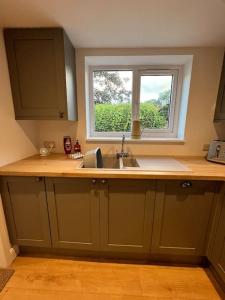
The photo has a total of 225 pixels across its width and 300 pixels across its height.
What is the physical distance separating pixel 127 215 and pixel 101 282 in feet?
1.90

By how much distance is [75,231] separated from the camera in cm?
134

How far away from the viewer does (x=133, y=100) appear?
1808 millimetres

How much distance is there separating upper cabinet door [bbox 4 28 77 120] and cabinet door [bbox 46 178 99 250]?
62 cm

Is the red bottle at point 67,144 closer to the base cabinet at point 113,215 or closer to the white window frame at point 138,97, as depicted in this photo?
the white window frame at point 138,97

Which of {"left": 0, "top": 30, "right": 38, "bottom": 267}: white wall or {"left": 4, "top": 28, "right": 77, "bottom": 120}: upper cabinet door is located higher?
{"left": 4, "top": 28, "right": 77, "bottom": 120}: upper cabinet door

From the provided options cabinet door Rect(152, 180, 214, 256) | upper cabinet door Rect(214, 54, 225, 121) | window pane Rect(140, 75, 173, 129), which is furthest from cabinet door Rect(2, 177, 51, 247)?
upper cabinet door Rect(214, 54, 225, 121)

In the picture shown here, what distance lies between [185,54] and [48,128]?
5.49ft

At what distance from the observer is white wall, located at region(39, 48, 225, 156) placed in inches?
59.7

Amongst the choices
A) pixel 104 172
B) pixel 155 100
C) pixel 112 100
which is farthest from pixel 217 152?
pixel 112 100

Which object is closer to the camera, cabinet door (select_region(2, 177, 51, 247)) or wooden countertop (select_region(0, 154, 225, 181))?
wooden countertop (select_region(0, 154, 225, 181))

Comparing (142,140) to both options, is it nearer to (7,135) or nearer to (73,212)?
(73,212)

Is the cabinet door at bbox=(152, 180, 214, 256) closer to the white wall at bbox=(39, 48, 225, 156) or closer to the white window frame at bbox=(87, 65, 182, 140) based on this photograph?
the white wall at bbox=(39, 48, 225, 156)

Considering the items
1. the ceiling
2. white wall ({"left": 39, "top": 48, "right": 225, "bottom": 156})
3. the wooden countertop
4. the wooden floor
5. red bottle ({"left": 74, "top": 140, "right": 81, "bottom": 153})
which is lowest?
the wooden floor

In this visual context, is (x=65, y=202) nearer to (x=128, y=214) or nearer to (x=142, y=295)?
(x=128, y=214)
